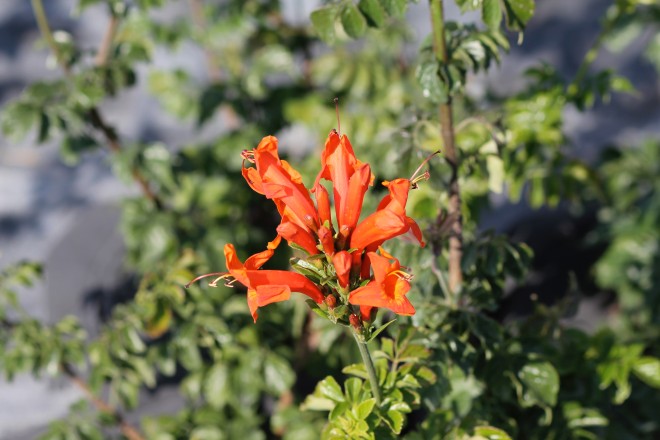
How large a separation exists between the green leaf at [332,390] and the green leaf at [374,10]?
0.53 metres

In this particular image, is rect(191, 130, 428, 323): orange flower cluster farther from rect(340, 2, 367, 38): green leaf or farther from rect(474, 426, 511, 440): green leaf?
rect(474, 426, 511, 440): green leaf

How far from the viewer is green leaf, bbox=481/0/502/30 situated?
3.66 feet

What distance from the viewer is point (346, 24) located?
1.16 m

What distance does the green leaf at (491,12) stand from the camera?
111cm

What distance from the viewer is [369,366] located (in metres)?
1.00

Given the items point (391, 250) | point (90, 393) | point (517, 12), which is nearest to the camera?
point (517, 12)

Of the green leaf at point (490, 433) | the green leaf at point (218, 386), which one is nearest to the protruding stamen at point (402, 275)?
the green leaf at point (490, 433)

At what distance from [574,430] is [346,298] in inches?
26.1

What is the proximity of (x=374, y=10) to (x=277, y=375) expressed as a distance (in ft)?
3.00

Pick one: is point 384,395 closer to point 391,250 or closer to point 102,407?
point 391,250

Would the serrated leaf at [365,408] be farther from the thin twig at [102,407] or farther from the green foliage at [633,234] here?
the green foliage at [633,234]

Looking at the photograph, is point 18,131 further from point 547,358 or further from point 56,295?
point 547,358

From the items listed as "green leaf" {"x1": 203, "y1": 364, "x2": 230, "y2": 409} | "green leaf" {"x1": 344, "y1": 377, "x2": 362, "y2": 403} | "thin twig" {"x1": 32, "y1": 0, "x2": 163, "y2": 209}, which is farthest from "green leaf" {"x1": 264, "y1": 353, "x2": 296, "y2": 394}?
"green leaf" {"x1": 344, "y1": 377, "x2": 362, "y2": 403}

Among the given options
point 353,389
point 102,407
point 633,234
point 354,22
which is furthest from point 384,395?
point 633,234
